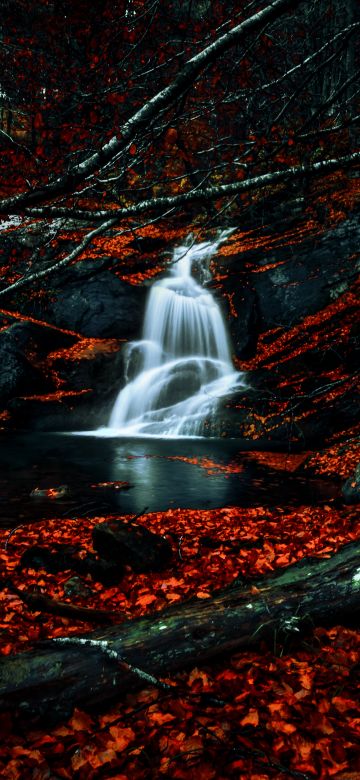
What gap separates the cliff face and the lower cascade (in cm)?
68

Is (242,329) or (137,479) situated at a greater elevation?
(242,329)

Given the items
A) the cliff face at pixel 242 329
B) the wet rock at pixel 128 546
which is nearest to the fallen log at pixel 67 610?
the wet rock at pixel 128 546

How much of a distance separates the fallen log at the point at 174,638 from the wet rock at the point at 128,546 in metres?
2.00

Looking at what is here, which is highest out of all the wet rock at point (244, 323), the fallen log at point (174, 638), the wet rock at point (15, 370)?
the wet rock at point (244, 323)

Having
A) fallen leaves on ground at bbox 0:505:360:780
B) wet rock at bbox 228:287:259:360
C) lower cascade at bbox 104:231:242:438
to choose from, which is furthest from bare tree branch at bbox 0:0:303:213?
wet rock at bbox 228:287:259:360

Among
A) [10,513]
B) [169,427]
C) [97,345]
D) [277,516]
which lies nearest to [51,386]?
[97,345]

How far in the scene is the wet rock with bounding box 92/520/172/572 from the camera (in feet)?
17.3

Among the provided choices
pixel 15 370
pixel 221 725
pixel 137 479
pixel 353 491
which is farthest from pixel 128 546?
pixel 15 370

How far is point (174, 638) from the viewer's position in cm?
282

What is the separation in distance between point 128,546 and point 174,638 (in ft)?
8.34

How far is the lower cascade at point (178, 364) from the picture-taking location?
61.3ft

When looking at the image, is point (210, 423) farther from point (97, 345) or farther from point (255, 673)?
point (255, 673)

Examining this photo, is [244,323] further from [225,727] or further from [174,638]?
[225,727]

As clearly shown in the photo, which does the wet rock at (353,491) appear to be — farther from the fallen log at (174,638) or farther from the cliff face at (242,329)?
the cliff face at (242,329)
